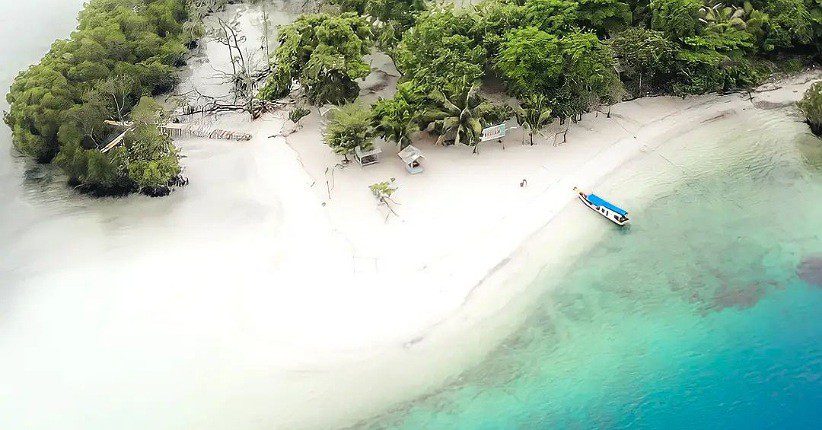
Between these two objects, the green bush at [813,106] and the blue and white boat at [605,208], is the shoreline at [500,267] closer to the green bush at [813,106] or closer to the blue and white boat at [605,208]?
the blue and white boat at [605,208]

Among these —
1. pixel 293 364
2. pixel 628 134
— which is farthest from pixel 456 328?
pixel 628 134

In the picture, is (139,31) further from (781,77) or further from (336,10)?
(781,77)

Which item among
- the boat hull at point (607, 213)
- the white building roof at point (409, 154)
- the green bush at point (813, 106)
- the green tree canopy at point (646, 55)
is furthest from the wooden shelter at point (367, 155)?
the green bush at point (813, 106)

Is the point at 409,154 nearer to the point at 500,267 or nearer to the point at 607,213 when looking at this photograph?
the point at 500,267

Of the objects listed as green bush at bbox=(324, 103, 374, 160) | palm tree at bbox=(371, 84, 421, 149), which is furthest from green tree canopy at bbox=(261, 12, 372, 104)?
palm tree at bbox=(371, 84, 421, 149)

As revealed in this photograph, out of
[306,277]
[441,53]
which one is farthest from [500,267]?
[441,53]
